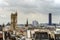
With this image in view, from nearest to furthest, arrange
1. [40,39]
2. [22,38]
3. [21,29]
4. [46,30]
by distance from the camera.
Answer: [40,39] → [22,38] → [46,30] → [21,29]

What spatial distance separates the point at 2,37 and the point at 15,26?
2.52 ft

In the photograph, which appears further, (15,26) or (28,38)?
(15,26)

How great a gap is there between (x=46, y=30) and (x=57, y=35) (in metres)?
0.66

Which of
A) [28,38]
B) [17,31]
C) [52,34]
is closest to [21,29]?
[17,31]

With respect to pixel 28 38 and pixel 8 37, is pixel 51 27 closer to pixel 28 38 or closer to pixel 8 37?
pixel 28 38

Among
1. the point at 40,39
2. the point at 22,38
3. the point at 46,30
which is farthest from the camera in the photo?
the point at 46,30

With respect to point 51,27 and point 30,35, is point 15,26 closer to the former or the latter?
point 30,35

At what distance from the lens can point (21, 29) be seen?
648 centimetres

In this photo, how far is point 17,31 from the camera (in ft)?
20.7

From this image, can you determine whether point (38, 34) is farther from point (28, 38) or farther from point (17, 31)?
point (17, 31)

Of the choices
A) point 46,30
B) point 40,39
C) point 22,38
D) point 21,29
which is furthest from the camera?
point 21,29

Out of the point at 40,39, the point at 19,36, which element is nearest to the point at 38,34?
the point at 40,39

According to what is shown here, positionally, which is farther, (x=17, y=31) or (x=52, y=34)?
(x=17, y=31)

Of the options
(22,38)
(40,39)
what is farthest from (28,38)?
(40,39)
